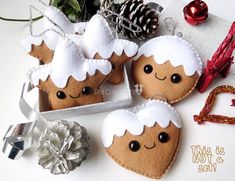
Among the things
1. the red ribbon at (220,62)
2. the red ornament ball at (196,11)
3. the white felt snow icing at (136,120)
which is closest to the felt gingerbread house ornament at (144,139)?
the white felt snow icing at (136,120)

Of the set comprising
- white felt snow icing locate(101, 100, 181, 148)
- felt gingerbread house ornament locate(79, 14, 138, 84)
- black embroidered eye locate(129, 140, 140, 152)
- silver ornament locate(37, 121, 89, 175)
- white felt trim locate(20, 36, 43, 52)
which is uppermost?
felt gingerbread house ornament locate(79, 14, 138, 84)

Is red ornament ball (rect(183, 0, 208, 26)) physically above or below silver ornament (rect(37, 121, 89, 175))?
above

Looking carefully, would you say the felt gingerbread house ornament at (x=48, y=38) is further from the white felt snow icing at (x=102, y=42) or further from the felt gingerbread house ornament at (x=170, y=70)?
the felt gingerbread house ornament at (x=170, y=70)

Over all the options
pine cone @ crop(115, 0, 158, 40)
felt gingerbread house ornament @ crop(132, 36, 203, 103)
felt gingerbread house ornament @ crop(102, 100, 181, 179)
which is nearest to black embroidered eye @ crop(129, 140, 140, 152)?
felt gingerbread house ornament @ crop(102, 100, 181, 179)

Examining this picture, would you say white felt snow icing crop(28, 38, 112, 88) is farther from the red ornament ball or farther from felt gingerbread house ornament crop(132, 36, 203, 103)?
the red ornament ball

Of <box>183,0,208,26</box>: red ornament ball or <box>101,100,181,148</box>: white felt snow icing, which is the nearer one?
<box>101,100,181,148</box>: white felt snow icing

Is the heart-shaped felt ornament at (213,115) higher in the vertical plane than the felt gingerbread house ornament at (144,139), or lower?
higher

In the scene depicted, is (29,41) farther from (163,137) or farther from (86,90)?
(163,137)
